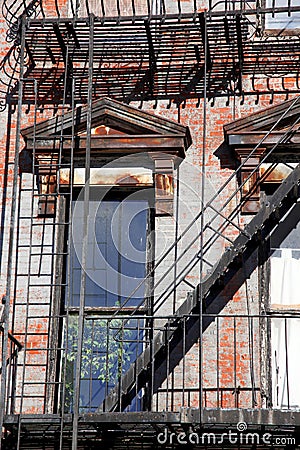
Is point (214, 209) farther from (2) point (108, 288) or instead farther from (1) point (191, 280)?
(2) point (108, 288)

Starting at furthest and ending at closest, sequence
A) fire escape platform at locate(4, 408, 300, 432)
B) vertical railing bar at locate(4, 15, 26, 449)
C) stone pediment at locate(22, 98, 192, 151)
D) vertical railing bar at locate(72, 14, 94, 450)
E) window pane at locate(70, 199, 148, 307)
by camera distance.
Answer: stone pediment at locate(22, 98, 192, 151)
window pane at locate(70, 199, 148, 307)
vertical railing bar at locate(4, 15, 26, 449)
vertical railing bar at locate(72, 14, 94, 450)
fire escape platform at locate(4, 408, 300, 432)

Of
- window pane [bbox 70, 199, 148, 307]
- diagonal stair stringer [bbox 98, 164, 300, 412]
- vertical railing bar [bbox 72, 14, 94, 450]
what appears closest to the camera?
vertical railing bar [bbox 72, 14, 94, 450]

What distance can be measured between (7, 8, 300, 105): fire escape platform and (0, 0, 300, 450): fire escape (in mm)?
19

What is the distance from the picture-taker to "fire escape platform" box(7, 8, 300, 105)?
43.0 feet

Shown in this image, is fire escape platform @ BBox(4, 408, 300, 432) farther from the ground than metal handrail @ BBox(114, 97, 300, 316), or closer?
closer

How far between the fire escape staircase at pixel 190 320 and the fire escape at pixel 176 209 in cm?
2

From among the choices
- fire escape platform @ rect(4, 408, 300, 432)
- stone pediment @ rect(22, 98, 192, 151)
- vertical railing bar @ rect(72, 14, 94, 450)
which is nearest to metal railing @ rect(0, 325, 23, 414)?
fire escape platform @ rect(4, 408, 300, 432)

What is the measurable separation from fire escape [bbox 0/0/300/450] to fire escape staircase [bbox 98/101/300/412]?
0.02 m

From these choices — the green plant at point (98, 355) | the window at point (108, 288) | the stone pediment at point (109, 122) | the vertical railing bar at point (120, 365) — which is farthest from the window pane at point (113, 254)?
the stone pediment at point (109, 122)

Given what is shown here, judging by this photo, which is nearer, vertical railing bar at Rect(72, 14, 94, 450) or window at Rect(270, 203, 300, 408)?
vertical railing bar at Rect(72, 14, 94, 450)

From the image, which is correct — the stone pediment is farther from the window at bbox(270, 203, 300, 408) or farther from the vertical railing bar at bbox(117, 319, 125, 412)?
the vertical railing bar at bbox(117, 319, 125, 412)

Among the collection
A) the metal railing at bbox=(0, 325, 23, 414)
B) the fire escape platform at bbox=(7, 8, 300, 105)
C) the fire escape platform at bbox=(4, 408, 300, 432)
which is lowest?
the fire escape platform at bbox=(4, 408, 300, 432)

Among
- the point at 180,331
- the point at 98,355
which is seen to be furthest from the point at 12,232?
the point at 180,331

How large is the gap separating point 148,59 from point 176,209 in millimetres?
2160
